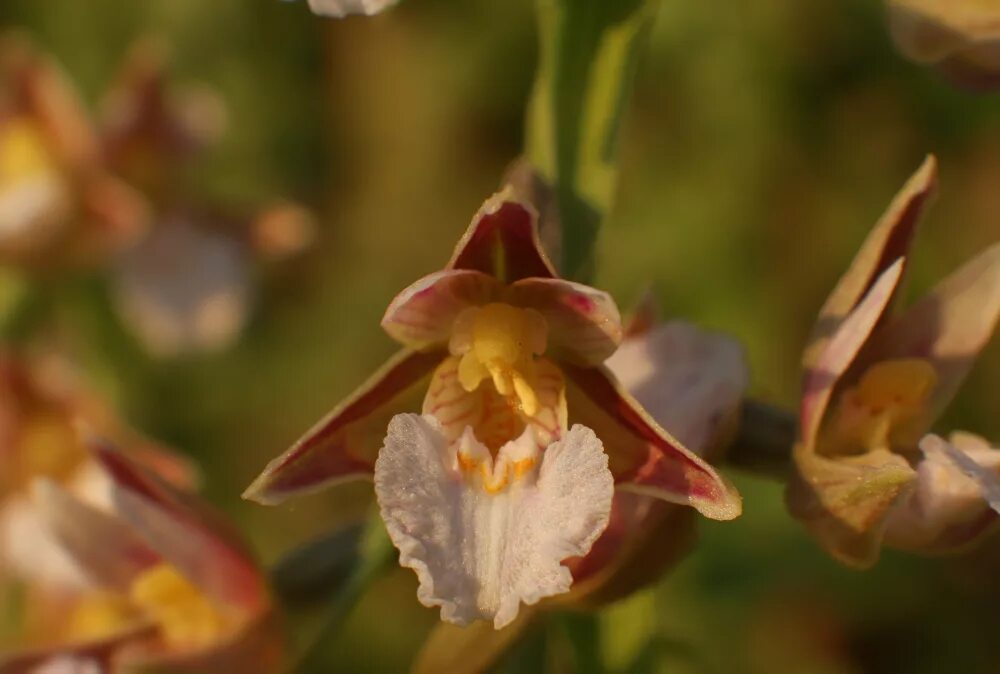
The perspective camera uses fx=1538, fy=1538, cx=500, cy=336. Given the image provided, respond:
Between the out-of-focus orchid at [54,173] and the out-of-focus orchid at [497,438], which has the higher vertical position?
the out-of-focus orchid at [497,438]

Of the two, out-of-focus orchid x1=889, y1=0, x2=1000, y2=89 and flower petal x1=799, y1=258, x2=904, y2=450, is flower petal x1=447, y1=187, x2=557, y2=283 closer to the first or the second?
flower petal x1=799, y1=258, x2=904, y2=450

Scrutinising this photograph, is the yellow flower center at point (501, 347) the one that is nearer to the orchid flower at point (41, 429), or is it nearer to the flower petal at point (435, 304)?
the flower petal at point (435, 304)

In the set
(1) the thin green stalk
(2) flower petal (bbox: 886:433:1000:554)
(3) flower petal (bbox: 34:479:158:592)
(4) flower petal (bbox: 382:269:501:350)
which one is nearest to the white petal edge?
(2) flower petal (bbox: 886:433:1000:554)

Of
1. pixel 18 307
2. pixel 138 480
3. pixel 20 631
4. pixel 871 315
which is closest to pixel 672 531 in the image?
pixel 871 315

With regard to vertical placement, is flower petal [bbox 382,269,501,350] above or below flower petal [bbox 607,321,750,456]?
above

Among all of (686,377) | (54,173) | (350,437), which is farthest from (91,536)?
A: (54,173)

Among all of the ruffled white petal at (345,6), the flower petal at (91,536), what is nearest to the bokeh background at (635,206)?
Result: the flower petal at (91,536)

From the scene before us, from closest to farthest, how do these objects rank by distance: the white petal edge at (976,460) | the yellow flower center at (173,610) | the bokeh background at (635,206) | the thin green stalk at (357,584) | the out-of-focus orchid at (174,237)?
the white petal edge at (976,460) < the thin green stalk at (357,584) < the yellow flower center at (173,610) < the out-of-focus orchid at (174,237) < the bokeh background at (635,206)

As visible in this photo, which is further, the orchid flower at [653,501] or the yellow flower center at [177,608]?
the yellow flower center at [177,608]
